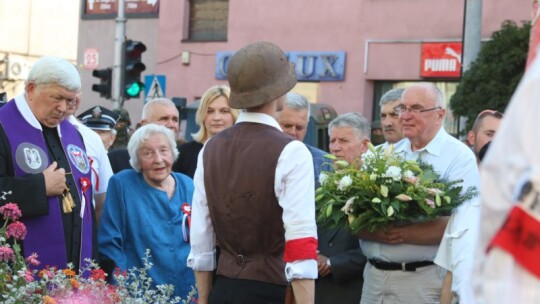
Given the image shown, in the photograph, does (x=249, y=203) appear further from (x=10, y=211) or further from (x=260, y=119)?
(x=10, y=211)

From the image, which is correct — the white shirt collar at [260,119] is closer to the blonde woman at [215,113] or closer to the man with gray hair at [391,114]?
the blonde woman at [215,113]

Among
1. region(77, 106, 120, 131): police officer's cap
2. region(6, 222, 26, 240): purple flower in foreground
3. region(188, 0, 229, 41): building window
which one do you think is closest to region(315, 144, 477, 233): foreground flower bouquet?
region(6, 222, 26, 240): purple flower in foreground

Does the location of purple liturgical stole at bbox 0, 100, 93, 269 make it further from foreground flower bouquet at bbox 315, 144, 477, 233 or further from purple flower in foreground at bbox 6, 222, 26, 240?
foreground flower bouquet at bbox 315, 144, 477, 233

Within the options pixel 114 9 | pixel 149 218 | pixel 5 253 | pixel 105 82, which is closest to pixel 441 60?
pixel 105 82

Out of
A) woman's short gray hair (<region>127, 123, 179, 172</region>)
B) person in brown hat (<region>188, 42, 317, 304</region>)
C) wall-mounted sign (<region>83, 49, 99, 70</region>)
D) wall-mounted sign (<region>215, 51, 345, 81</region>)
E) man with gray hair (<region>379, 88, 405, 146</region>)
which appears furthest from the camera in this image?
wall-mounted sign (<region>83, 49, 99, 70</region>)

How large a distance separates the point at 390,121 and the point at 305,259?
Answer: 3671mm

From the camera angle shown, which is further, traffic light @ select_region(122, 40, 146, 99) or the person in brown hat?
traffic light @ select_region(122, 40, 146, 99)

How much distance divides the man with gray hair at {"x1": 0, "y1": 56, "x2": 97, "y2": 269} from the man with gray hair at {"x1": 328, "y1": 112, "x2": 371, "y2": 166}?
1.78 metres

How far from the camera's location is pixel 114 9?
27031 mm

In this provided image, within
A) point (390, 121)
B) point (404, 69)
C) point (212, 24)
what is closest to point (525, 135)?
point (390, 121)

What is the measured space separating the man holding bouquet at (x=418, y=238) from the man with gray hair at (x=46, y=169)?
1596 millimetres

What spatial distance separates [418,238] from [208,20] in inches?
794

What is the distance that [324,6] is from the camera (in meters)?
22.8

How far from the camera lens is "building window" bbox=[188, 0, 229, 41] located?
2472cm
